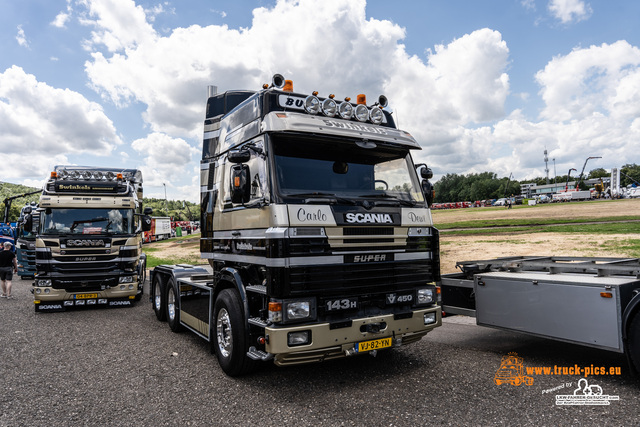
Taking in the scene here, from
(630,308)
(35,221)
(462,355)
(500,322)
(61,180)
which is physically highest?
(61,180)

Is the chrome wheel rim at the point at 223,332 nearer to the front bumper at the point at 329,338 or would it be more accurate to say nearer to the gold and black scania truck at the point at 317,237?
the gold and black scania truck at the point at 317,237

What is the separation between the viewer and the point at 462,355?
6.36 m

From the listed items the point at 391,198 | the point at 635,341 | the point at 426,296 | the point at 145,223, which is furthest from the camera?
the point at 145,223

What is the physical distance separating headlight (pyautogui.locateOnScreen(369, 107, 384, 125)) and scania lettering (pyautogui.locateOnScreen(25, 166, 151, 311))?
784 cm

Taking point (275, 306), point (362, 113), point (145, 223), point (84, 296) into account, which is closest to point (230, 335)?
point (275, 306)

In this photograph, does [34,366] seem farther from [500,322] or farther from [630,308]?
[630,308]

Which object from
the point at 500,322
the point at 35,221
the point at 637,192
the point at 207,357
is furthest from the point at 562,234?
the point at 637,192

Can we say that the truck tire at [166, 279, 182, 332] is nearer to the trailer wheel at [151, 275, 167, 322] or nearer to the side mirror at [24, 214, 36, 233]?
the trailer wheel at [151, 275, 167, 322]

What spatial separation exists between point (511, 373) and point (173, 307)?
6236 mm

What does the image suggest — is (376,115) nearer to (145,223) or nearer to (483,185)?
(145,223)

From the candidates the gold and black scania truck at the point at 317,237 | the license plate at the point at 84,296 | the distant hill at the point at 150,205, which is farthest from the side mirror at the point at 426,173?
the distant hill at the point at 150,205

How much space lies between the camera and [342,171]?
220 inches

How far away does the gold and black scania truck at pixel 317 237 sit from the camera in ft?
15.9

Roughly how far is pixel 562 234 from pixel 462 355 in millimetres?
21548
